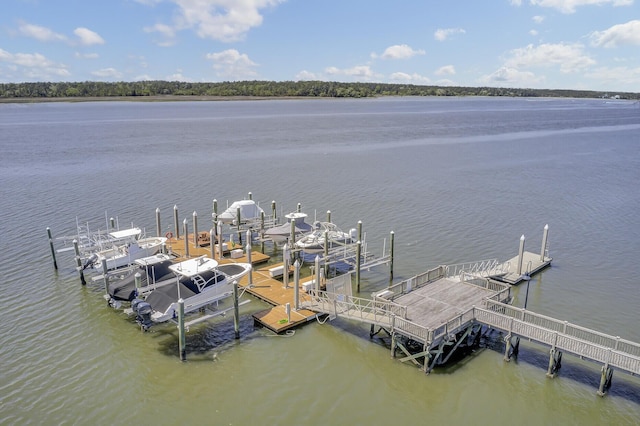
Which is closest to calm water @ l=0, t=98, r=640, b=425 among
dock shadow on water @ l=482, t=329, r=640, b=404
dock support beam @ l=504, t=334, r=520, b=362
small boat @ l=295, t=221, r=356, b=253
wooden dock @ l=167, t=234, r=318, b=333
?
dock shadow on water @ l=482, t=329, r=640, b=404

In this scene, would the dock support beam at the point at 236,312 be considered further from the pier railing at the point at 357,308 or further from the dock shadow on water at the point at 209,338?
the pier railing at the point at 357,308

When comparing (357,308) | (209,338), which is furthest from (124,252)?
(357,308)

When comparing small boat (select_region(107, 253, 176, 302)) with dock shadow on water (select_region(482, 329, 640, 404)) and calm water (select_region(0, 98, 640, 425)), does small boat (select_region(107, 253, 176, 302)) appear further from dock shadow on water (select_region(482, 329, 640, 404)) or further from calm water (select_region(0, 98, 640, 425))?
dock shadow on water (select_region(482, 329, 640, 404))

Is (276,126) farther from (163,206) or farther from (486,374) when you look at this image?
(486,374)

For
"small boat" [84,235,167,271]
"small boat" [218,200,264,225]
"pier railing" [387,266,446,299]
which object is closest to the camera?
"pier railing" [387,266,446,299]

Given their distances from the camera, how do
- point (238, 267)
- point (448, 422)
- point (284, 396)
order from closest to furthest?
1. point (448, 422)
2. point (284, 396)
3. point (238, 267)

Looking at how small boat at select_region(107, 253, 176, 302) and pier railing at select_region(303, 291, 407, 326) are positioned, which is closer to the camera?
pier railing at select_region(303, 291, 407, 326)

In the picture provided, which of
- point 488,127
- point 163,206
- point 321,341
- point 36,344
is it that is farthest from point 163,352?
point 488,127

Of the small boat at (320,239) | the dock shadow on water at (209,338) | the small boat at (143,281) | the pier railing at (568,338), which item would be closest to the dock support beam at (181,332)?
the dock shadow on water at (209,338)
